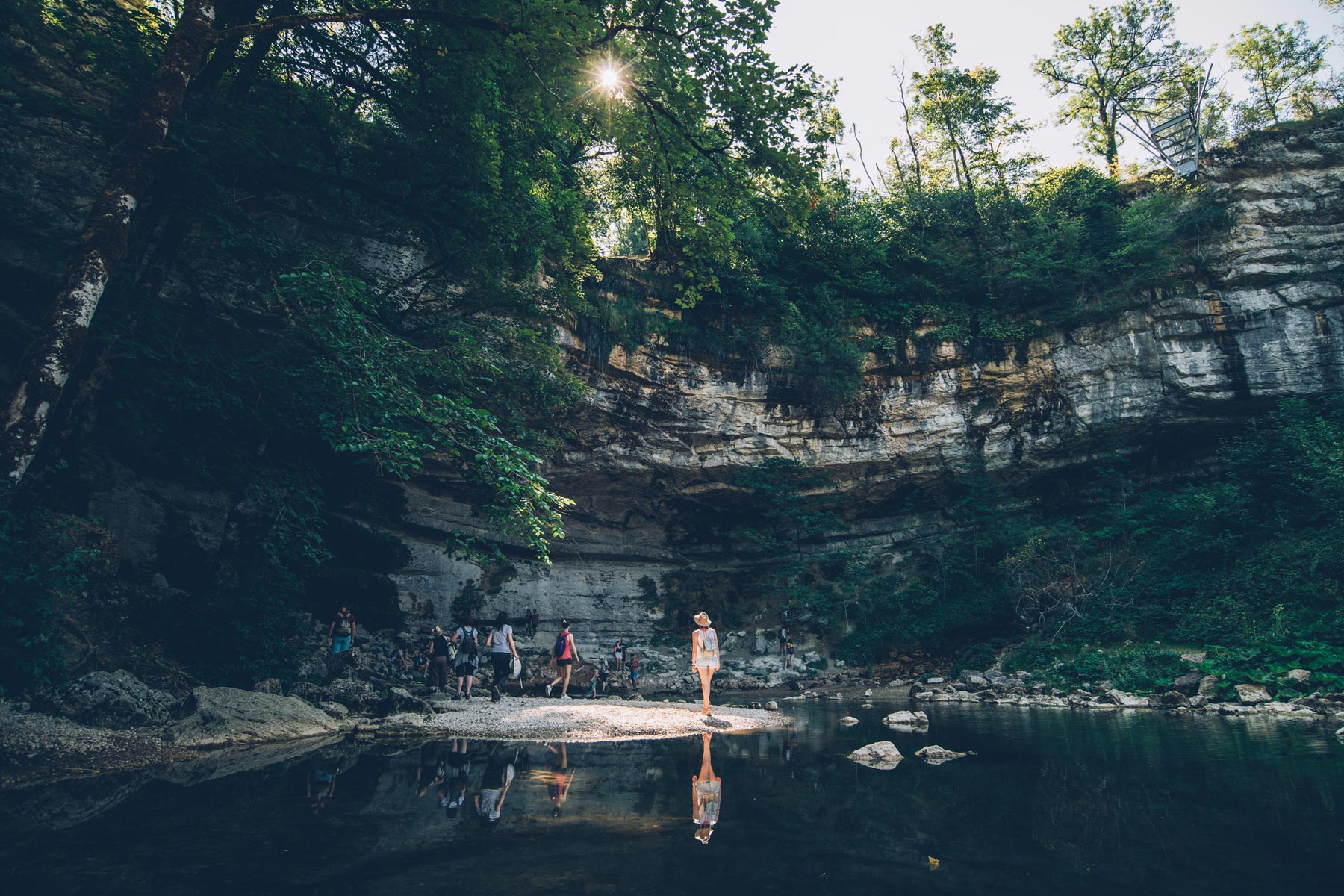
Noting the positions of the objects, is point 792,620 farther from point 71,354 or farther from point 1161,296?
point 71,354

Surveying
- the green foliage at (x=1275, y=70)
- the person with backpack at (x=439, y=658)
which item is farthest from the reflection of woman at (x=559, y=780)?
the green foliage at (x=1275, y=70)

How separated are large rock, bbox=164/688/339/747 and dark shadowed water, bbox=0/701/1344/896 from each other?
1.15m

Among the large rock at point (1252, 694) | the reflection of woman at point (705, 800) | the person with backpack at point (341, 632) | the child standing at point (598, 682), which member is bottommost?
the child standing at point (598, 682)

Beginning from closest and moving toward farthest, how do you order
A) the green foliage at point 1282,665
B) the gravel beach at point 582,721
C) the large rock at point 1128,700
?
the gravel beach at point 582,721 → the green foliage at point 1282,665 → the large rock at point 1128,700

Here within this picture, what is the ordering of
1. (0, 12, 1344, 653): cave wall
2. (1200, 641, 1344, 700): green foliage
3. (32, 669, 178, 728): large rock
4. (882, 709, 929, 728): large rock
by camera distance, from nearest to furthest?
(32, 669, 178, 728): large rock
(882, 709, 929, 728): large rock
(1200, 641, 1344, 700): green foliage
(0, 12, 1344, 653): cave wall

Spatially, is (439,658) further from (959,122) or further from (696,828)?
(959,122)

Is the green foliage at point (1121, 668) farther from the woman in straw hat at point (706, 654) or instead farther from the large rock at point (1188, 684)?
the woman in straw hat at point (706, 654)

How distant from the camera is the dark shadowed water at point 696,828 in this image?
2.30m

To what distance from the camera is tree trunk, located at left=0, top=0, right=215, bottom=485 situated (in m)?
5.28

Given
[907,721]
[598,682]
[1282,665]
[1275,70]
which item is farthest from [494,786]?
[1275,70]

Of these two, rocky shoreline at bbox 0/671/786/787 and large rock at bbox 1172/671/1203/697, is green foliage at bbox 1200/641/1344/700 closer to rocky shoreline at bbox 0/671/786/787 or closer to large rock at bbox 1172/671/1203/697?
large rock at bbox 1172/671/1203/697

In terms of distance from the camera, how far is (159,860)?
238 cm

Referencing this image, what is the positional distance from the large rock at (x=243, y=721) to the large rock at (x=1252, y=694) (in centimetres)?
1240

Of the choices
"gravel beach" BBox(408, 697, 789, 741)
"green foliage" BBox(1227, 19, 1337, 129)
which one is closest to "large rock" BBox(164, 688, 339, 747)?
"gravel beach" BBox(408, 697, 789, 741)
